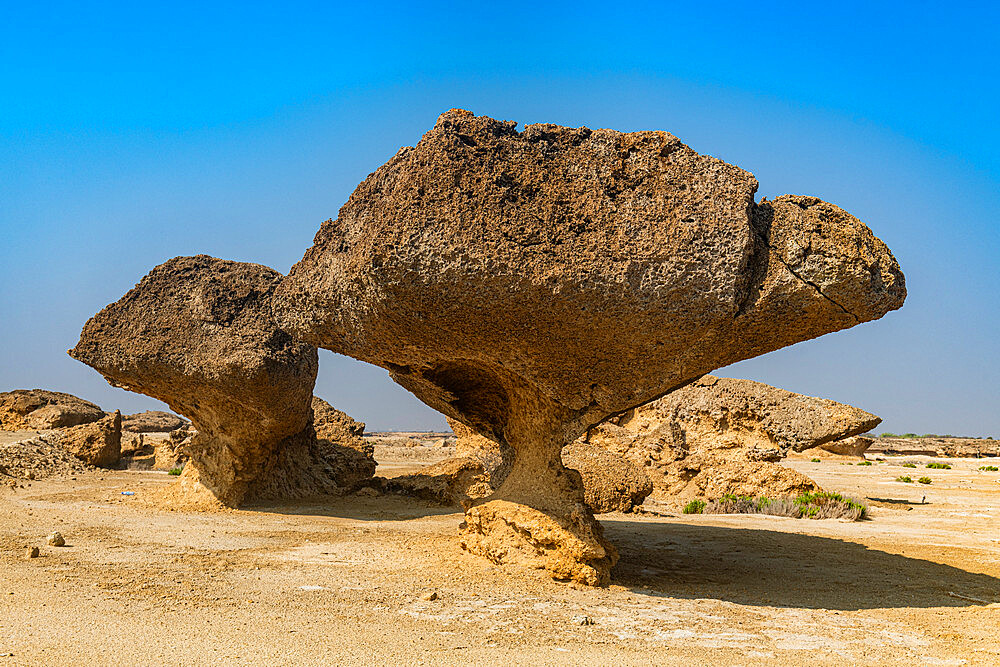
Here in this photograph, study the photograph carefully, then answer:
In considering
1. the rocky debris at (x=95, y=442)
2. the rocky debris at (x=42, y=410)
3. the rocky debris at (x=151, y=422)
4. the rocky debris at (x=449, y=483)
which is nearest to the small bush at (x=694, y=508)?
the rocky debris at (x=449, y=483)

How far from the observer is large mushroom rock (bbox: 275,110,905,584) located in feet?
18.7

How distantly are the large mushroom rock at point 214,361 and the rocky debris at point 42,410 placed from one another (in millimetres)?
10064

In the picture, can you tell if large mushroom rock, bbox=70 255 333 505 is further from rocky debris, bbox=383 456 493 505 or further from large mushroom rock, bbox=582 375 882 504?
large mushroom rock, bbox=582 375 882 504

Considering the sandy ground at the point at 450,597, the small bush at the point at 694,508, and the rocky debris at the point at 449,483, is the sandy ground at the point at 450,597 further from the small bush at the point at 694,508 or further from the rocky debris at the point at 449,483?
the rocky debris at the point at 449,483

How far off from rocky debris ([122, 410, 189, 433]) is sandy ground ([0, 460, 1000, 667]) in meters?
28.7

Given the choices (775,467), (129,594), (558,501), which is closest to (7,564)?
(129,594)

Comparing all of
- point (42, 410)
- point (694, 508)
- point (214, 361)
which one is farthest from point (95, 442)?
point (694, 508)

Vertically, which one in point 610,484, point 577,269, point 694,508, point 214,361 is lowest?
point 694,508

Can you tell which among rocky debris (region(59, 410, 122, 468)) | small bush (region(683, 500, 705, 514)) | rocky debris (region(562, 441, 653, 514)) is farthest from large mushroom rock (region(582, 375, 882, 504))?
rocky debris (region(59, 410, 122, 468))

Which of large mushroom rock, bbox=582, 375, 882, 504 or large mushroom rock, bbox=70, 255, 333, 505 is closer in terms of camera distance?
large mushroom rock, bbox=70, 255, 333, 505

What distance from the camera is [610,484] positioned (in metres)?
12.1

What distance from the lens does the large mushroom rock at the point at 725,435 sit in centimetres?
1420

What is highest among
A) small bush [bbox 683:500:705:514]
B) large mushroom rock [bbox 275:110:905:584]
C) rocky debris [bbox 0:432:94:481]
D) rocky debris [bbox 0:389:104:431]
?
large mushroom rock [bbox 275:110:905:584]

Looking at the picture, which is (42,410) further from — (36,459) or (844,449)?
(844,449)
